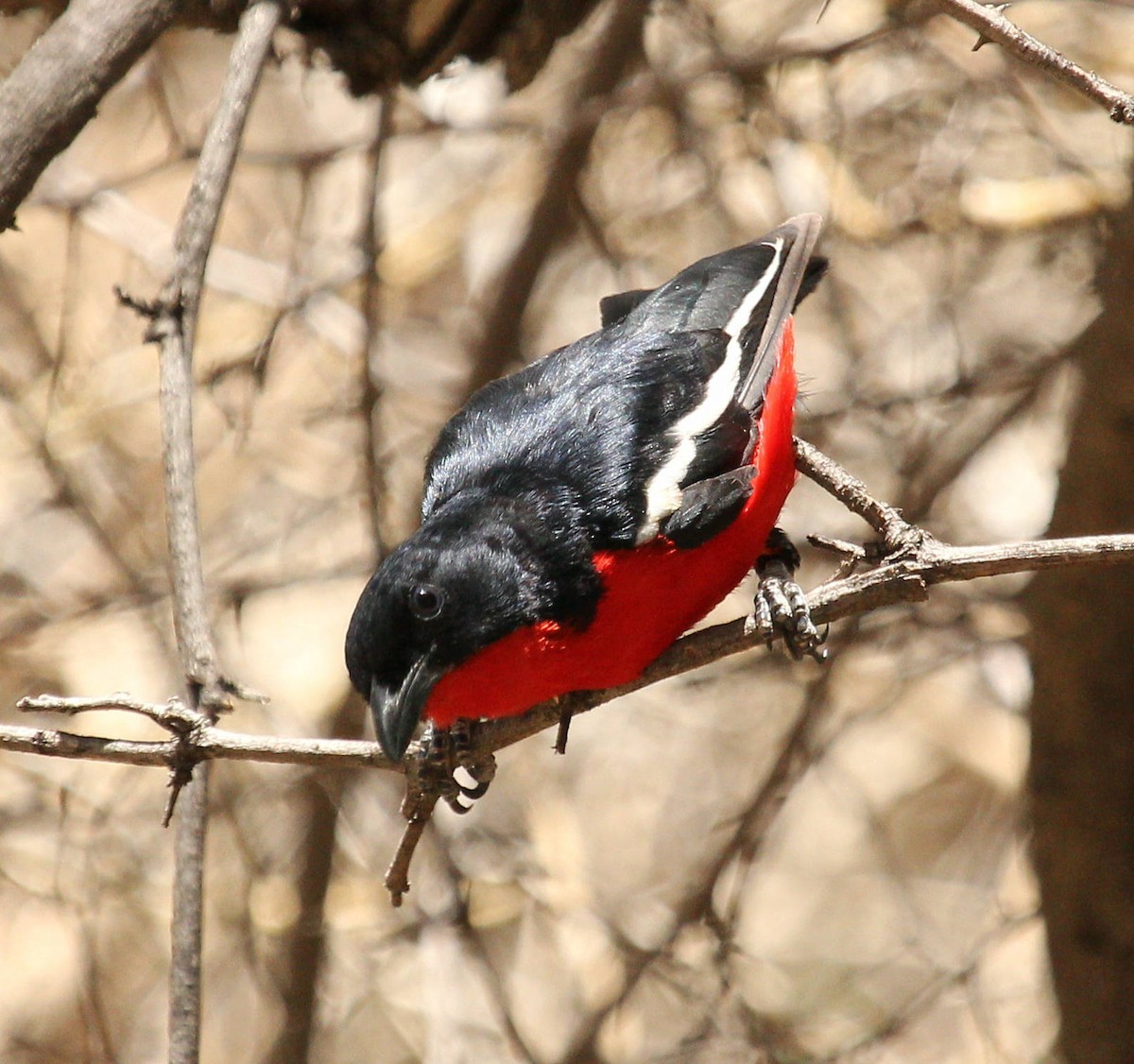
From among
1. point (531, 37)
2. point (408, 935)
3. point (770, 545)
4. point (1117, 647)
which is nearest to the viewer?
point (770, 545)

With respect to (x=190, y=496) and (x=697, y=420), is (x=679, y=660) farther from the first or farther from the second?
(x=190, y=496)

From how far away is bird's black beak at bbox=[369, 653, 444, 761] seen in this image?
235cm

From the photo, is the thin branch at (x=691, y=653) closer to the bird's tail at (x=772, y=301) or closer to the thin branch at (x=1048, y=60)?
the thin branch at (x=1048, y=60)

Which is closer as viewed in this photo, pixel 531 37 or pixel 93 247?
pixel 531 37

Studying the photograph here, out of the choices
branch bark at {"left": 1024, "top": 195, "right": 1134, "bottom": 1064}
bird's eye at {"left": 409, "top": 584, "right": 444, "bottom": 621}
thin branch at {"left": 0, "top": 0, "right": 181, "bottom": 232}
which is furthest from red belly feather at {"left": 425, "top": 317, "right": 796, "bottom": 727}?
branch bark at {"left": 1024, "top": 195, "right": 1134, "bottom": 1064}

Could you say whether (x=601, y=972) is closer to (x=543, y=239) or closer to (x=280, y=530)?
(x=280, y=530)

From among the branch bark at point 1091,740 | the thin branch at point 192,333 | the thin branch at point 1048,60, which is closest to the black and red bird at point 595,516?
the thin branch at point 192,333

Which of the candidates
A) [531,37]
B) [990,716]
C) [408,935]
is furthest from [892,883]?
[531,37]

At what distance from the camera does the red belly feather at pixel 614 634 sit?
2.55 m

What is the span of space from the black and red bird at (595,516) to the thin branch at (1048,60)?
3.11 feet

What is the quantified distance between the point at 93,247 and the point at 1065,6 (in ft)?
13.3

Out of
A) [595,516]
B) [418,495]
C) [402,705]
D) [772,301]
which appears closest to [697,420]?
[595,516]

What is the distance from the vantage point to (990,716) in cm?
621

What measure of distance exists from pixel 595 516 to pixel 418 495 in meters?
2.68
